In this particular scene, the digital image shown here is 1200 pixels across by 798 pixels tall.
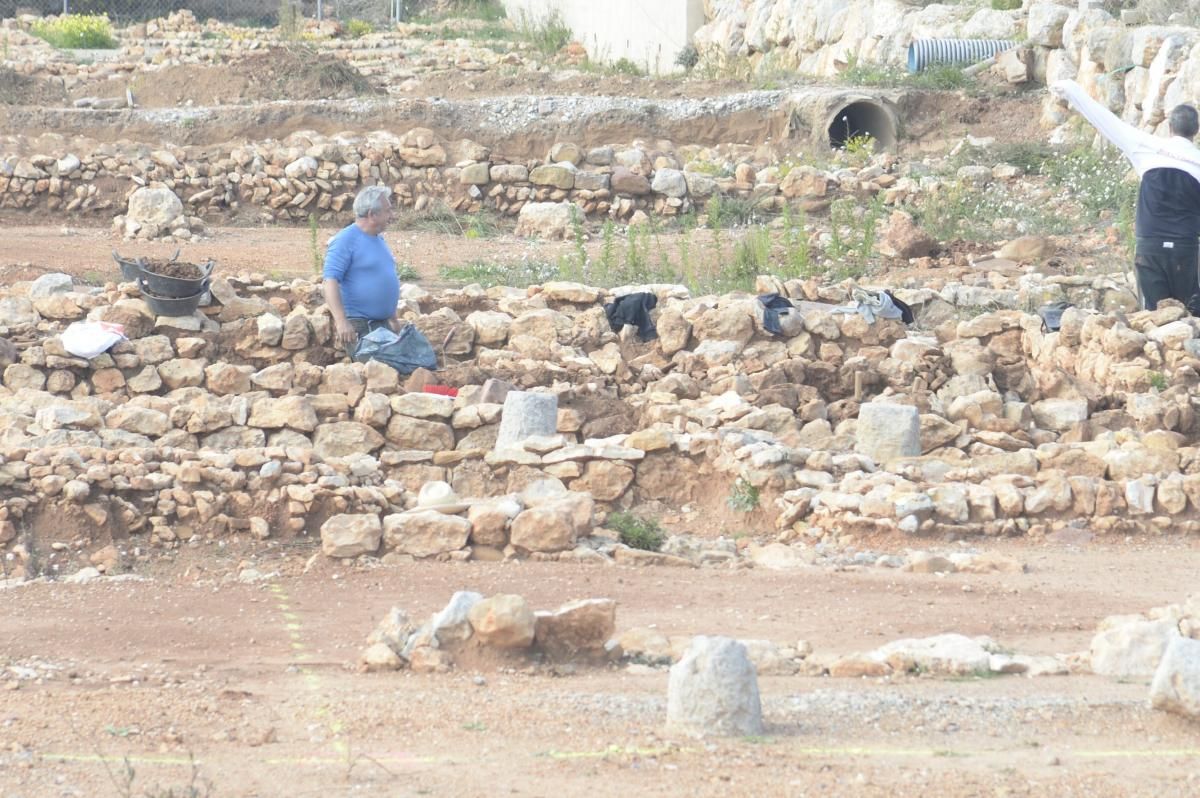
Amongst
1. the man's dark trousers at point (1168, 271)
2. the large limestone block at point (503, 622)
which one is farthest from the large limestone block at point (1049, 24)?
the large limestone block at point (503, 622)

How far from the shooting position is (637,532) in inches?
303

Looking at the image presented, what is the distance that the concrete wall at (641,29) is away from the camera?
84.2 feet

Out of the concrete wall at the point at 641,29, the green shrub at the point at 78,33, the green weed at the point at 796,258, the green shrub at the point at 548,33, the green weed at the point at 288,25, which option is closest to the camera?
the green weed at the point at 796,258

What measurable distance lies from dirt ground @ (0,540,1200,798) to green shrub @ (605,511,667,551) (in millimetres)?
473

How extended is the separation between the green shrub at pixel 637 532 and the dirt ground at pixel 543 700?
0.47m

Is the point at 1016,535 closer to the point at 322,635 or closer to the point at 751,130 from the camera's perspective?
the point at 322,635

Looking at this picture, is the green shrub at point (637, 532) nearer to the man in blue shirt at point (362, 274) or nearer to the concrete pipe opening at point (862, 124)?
the man in blue shirt at point (362, 274)

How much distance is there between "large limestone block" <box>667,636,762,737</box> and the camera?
4848 mm

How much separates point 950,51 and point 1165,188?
9.71m

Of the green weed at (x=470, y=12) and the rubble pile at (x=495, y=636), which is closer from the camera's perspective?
the rubble pile at (x=495, y=636)

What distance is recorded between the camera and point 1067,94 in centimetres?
1043

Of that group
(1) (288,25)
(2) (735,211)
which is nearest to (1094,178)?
(2) (735,211)

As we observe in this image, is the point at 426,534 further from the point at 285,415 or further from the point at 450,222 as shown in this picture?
the point at 450,222

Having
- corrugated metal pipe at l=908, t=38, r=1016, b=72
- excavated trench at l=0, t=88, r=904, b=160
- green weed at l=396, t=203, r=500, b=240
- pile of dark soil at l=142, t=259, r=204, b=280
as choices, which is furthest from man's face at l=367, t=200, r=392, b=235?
corrugated metal pipe at l=908, t=38, r=1016, b=72
